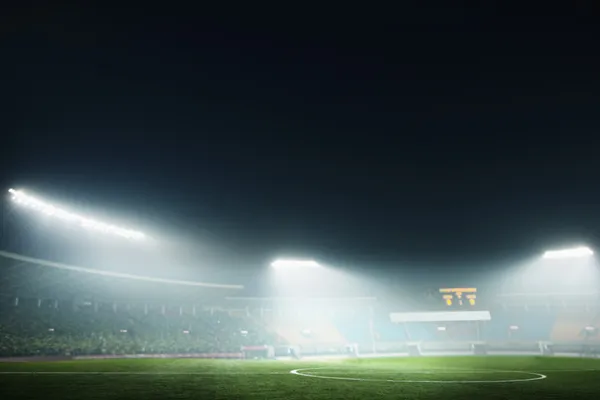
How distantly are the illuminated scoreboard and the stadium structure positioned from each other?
0.15 meters

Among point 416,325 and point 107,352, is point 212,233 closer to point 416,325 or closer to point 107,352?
point 107,352

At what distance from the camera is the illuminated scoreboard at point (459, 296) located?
7244cm

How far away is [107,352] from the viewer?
134 ft

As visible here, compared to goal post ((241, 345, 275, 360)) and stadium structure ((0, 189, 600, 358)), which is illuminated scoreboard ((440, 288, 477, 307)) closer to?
stadium structure ((0, 189, 600, 358))

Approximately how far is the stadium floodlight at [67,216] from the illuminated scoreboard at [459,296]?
4486 centimetres

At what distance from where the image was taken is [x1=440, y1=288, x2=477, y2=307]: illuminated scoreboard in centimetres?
7244

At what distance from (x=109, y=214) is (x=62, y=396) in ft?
111

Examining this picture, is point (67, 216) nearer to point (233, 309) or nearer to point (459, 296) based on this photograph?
point (233, 309)

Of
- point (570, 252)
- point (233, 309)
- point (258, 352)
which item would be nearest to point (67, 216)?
point (258, 352)

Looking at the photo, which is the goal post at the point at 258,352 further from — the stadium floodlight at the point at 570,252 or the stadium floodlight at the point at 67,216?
the stadium floodlight at the point at 570,252

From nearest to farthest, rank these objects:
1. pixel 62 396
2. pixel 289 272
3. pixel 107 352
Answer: pixel 62 396 → pixel 107 352 → pixel 289 272

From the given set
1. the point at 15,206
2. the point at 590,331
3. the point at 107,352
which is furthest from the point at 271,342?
the point at 590,331

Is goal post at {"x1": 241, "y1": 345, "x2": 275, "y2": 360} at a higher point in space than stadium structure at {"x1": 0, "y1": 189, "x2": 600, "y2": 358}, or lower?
lower

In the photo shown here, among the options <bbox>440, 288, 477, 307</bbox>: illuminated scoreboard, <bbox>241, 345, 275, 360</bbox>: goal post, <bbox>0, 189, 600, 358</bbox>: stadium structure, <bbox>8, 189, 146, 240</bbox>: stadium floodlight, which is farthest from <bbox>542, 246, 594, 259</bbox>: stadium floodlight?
<bbox>8, 189, 146, 240</bbox>: stadium floodlight
